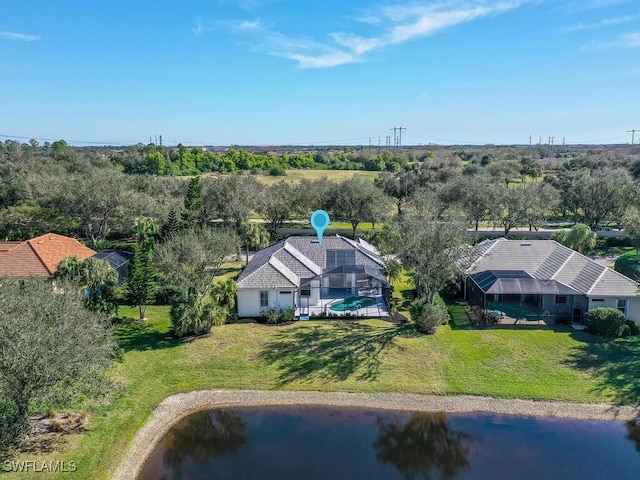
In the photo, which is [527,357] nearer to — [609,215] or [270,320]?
[270,320]

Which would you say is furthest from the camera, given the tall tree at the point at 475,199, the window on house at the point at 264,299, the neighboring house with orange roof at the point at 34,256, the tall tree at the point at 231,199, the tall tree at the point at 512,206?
the tall tree at the point at 475,199

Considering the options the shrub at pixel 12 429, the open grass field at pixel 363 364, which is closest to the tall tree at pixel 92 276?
the open grass field at pixel 363 364

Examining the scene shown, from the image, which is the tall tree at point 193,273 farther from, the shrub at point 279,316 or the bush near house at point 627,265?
the bush near house at point 627,265

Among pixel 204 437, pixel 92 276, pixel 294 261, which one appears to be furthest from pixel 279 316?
pixel 92 276

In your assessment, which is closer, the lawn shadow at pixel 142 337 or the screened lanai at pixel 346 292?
the lawn shadow at pixel 142 337

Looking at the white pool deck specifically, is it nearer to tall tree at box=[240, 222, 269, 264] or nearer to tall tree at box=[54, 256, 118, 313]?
tall tree at box=[54, 256, 118, 313]

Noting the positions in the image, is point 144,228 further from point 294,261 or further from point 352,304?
point 352,304
